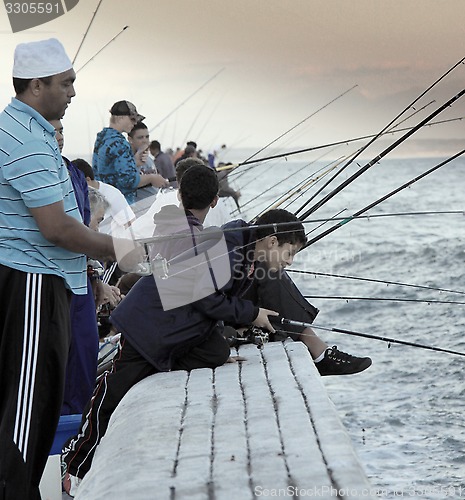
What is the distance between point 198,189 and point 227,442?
187 centimetres

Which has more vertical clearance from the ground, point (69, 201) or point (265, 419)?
point (69, 201)

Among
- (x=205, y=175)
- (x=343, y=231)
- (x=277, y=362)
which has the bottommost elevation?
(x=343, y=231)

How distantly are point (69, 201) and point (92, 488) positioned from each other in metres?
0.96

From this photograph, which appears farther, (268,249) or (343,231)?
(343,231)

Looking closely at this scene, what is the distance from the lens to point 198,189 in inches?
175

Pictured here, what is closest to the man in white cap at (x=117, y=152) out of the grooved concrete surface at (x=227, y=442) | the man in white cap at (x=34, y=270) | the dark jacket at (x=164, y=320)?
the dark jacket at (x=164, y=320)

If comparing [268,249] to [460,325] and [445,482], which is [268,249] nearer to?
[445,482]

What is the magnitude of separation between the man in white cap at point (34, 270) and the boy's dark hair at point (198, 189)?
1371 mm

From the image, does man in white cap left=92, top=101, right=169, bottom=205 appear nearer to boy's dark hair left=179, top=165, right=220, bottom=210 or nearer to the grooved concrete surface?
boy's dark hair left=179, top=165, right=220, bottom=210

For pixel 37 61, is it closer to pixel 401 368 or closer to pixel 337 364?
pixel 337 364

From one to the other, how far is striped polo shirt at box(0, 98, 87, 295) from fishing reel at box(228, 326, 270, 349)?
4.87 ft

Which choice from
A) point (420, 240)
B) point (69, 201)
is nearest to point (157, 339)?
point (69, 201)

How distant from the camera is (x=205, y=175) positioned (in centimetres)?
448

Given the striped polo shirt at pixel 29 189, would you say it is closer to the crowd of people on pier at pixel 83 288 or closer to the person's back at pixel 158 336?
the crowd of people on pier at pixel 83 288
